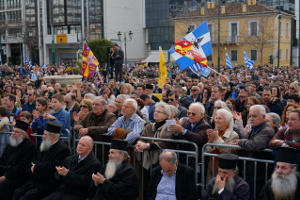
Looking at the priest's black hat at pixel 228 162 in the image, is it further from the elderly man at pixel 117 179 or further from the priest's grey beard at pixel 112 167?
the priest's grey beard at pixel 112 167

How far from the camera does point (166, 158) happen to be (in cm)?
562

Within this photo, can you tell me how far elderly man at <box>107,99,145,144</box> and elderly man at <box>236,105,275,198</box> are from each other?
71.7 inches

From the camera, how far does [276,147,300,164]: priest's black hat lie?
4.88 metres

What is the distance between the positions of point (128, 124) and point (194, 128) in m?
1.28

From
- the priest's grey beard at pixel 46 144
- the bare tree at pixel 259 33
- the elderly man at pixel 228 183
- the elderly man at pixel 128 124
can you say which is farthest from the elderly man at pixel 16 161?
the bare tree at pixel 259 33

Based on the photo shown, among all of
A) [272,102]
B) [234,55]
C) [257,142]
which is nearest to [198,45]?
[272,102]

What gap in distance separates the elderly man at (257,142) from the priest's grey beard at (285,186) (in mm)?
702

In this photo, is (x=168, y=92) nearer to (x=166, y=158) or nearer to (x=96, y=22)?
(x=166, y=158)

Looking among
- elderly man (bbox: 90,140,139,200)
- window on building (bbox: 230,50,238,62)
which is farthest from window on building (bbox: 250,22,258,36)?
elderly man (bbox: 90,140,139,200)

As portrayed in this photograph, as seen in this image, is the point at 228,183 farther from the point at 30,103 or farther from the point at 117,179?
the point at 30,103

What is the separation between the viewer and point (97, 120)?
7.46 metres

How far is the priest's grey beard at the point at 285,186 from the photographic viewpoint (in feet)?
16.0

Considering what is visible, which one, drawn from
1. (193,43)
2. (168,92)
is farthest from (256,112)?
(193,43)

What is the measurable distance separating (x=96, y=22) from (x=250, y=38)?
28.7 m
